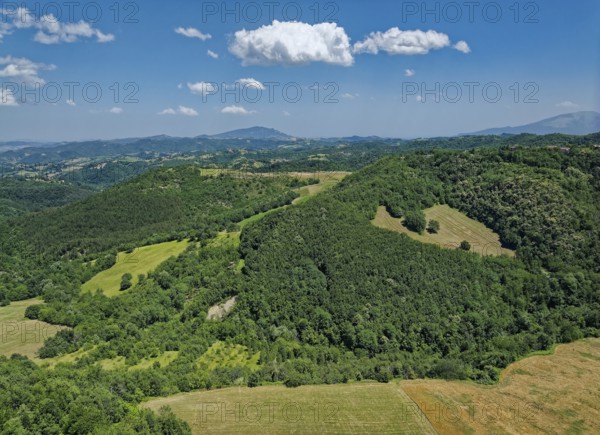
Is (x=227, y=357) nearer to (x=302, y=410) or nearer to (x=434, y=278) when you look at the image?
(x=302, y=410)

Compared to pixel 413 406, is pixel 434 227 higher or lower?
higher

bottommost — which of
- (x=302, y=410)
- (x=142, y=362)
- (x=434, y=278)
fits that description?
(x=142, y=362)

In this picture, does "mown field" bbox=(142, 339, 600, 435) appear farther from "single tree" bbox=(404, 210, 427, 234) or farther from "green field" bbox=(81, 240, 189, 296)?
"green field" bbox=(81, 240, 189, 296)

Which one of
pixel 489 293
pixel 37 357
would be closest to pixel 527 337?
pixel 489 293

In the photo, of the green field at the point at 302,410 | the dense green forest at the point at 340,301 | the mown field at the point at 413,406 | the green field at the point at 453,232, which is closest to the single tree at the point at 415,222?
the green field at the point at 453,232

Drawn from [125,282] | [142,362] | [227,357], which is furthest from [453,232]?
[125,282]

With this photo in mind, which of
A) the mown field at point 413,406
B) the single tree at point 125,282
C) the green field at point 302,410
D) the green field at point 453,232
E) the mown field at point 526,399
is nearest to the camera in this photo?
the green field at point 302,410

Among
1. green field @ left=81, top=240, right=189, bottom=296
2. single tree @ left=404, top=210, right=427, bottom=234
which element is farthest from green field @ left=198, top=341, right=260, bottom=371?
single tree @ left=404, top=210, right=427, bottom=234

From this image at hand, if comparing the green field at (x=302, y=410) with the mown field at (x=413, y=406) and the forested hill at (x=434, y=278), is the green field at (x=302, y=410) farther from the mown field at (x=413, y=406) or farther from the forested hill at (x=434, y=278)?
the forested hill at (x=434, y=278)
